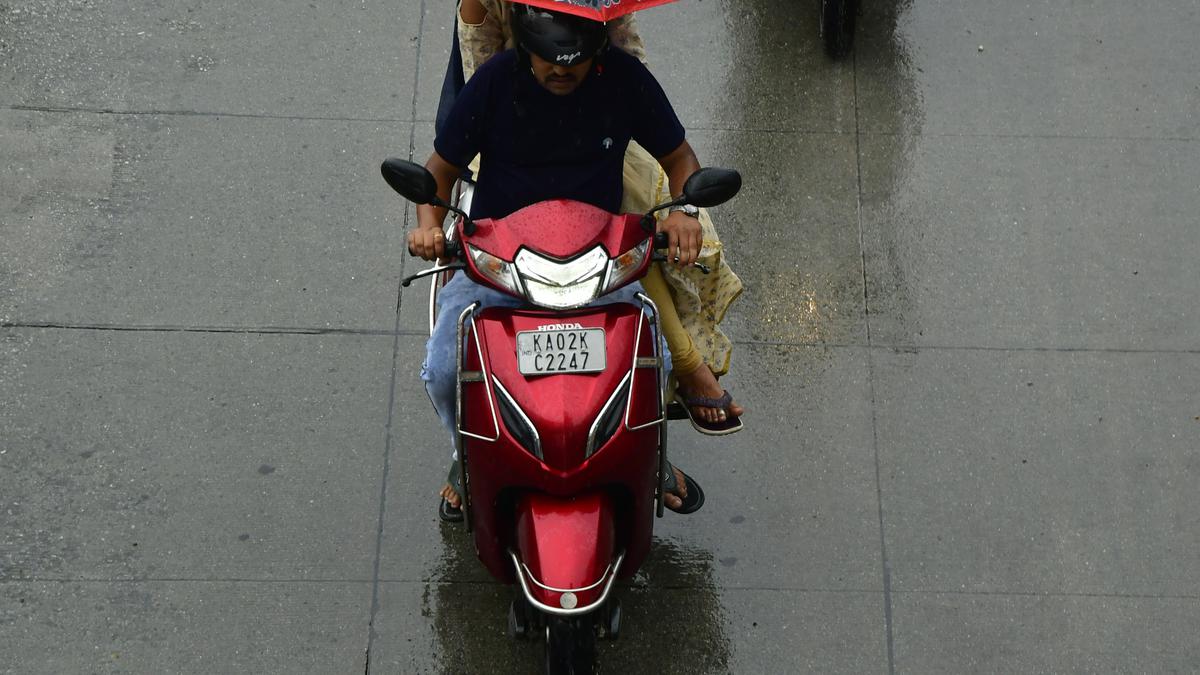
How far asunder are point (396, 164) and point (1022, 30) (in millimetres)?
3838

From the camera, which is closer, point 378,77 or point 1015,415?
point 1015,415

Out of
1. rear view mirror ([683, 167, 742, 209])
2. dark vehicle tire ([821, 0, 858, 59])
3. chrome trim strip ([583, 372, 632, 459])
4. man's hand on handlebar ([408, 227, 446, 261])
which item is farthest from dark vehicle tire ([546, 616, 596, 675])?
dark vehicle tire ([821, 0, 858, 59])

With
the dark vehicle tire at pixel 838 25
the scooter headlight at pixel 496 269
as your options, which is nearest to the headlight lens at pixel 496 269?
the scooter headlight at pixel 496 269

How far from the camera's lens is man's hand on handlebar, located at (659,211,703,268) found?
4.24 meters

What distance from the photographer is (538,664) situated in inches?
188

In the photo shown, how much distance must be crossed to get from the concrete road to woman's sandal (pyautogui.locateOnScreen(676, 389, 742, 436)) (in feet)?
1.17

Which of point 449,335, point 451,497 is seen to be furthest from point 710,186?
point 451,497

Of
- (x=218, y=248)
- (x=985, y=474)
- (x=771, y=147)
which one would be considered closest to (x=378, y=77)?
(x=218, y=248)

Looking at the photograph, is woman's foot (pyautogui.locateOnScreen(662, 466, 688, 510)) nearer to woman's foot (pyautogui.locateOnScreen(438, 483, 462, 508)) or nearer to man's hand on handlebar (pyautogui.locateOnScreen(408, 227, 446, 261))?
woman's foot (pyautogui.locateOnScreen(438, 483, 462, 508))

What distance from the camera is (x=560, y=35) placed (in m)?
4.07

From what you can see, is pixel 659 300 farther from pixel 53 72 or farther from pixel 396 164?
pixel 53 72

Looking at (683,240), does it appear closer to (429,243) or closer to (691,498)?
(429,243)

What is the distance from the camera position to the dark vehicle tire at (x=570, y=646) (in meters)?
4.34

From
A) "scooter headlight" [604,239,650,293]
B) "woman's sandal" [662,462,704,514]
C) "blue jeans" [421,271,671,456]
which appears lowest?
"woman's sandal" [662,462,704,514]
